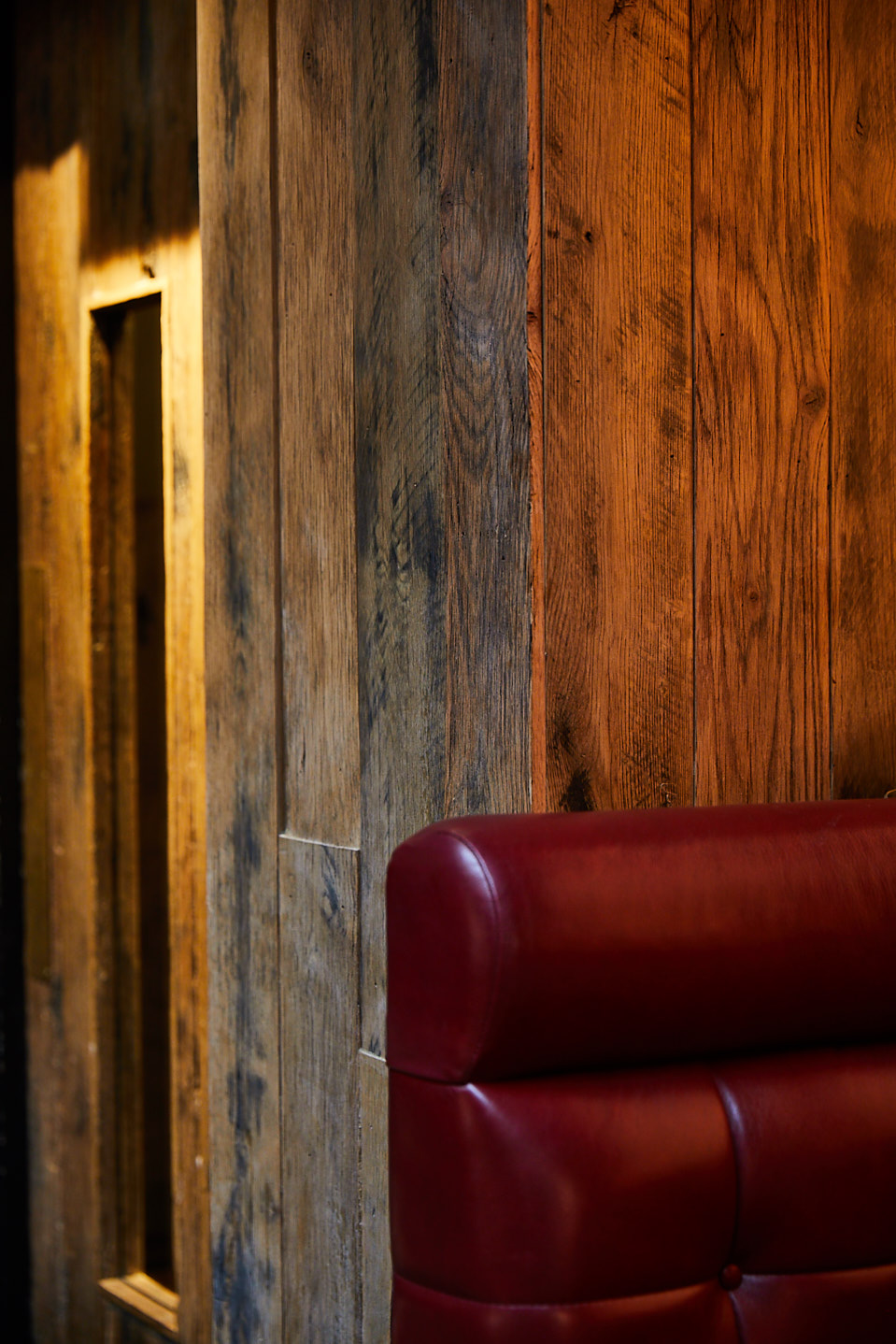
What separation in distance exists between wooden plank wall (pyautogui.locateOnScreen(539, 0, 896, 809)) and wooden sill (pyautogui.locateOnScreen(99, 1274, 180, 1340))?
1522 millimetres

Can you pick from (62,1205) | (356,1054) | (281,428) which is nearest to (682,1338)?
(356,1054)

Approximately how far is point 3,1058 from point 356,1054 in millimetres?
1520

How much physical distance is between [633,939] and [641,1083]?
0.11 meters

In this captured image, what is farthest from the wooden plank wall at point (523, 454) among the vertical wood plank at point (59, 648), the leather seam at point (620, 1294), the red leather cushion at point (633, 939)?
the vertical wood plank at point (59, 648)

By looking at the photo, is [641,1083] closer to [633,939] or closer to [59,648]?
[633,939]

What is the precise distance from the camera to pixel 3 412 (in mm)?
2752

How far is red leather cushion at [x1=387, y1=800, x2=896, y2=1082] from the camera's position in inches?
36.5

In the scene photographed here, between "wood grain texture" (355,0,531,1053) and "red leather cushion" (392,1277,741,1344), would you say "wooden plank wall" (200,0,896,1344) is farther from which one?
"red leather cushion" (392,1277,741,1344)

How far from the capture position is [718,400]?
139cm

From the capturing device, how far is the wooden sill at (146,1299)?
7.48 ft

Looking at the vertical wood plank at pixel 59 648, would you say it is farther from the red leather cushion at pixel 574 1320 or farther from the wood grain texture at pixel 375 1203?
the red leather cushion at pixel 574 1320

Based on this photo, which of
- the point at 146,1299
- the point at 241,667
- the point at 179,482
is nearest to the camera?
the point at 241,667

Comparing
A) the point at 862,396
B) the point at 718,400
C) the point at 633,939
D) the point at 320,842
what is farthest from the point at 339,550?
the point at 633,939

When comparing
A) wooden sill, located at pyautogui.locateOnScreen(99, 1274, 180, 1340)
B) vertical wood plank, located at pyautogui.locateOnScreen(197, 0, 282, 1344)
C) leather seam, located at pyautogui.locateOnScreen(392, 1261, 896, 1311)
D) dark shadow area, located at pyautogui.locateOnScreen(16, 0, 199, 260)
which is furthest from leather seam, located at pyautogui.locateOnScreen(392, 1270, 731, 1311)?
dark shadow area, located at pyautogui.locateOnScreen(16, 0, 199, 260)
